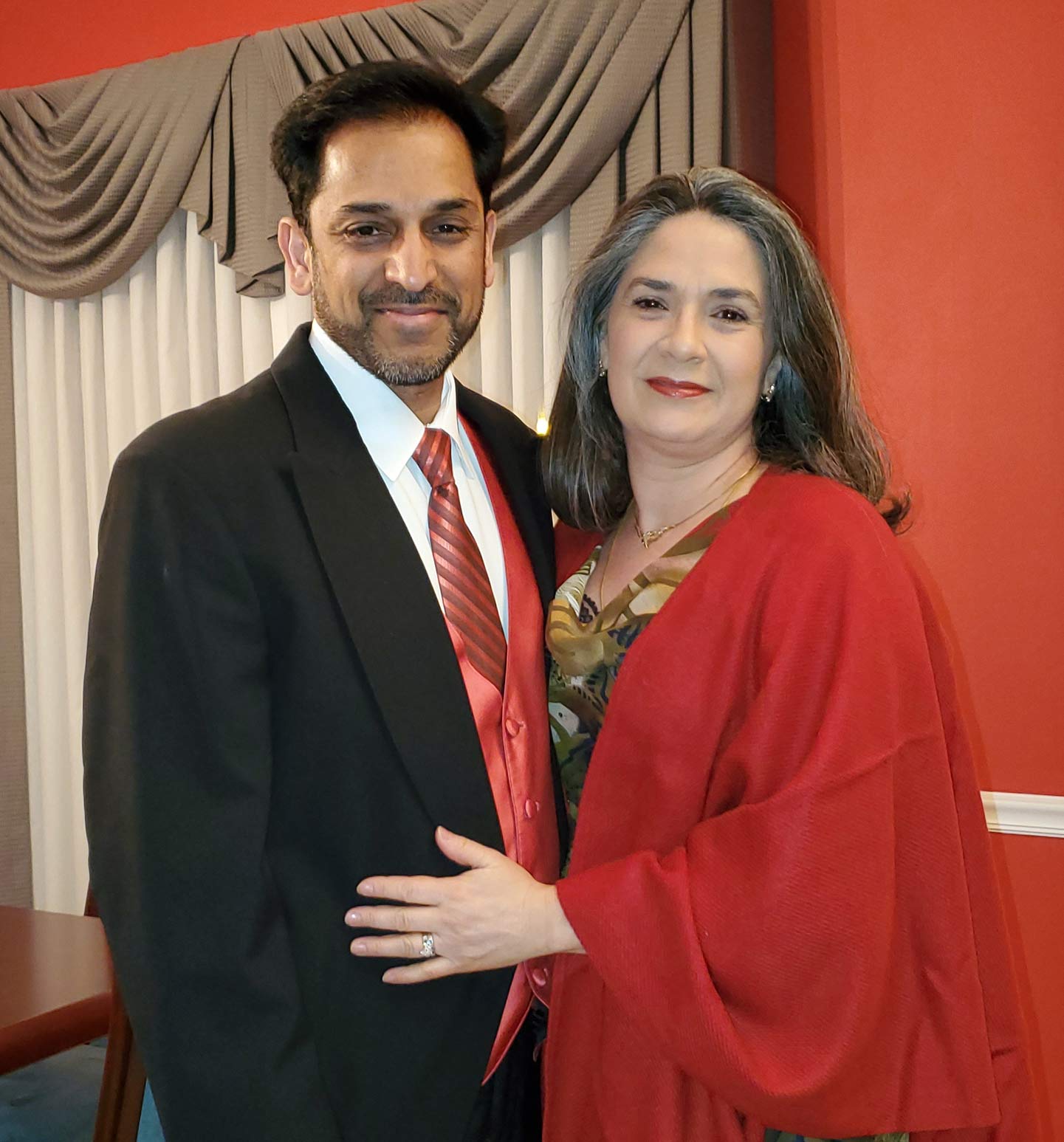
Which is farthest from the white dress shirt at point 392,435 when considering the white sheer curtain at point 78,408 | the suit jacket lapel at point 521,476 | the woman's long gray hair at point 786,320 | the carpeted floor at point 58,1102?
the white sheer curtain at point 78,408

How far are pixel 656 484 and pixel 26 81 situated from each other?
2.91 metres

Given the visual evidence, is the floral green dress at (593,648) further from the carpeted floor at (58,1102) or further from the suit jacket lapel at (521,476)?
the carpeted floor at (58,1102)

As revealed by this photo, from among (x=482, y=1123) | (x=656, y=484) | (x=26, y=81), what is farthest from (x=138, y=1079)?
(x=26, y=81)

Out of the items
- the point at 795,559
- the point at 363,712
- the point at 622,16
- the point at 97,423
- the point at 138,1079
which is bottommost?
the point at 138,1079

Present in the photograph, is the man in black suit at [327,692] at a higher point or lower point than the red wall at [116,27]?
lower

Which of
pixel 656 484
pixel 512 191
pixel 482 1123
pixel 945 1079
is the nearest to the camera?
pixel 945 1079

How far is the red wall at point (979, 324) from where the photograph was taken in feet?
7.81

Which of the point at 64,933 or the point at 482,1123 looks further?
the point at 64,933

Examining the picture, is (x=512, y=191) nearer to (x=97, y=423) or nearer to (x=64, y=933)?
(x=97, y=423)

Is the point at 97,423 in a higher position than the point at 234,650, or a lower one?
higher

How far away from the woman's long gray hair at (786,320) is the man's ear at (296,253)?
365 mm

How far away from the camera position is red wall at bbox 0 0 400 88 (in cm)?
319

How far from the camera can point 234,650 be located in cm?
123

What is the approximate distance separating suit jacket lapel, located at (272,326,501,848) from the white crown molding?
1471mm
